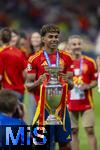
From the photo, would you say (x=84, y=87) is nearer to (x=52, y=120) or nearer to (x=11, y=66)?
(x=11, y=66)

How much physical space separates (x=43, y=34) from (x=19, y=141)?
1632 mm

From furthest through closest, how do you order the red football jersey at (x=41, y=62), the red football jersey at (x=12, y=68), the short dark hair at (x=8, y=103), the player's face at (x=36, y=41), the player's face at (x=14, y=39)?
the player's face at (x=36, y=41)
the player's face at (x=14, y=39)
the red football jersey at (x=12, y=68)
the red football jersey at (x=41, y=62)
the short dark hair at (x=8, y=103)

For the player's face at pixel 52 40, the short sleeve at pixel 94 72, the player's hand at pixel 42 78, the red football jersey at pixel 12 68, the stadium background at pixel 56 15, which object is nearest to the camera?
the player's hand at pixel 42 78

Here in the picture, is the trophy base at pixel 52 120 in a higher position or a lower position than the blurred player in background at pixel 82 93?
lower

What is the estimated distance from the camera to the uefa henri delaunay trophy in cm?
687

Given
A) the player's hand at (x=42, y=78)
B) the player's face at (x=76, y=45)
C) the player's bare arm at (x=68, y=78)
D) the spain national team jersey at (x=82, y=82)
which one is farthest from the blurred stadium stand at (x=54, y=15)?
the player's hand at (x=42, y=78)

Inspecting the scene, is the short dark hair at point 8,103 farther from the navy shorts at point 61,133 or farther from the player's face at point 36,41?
the player's face at point 36,41

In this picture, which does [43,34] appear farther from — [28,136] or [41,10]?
[41,10]

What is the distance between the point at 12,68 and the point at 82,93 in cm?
129

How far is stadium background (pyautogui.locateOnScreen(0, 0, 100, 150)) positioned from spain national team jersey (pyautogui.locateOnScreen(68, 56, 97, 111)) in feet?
58.1

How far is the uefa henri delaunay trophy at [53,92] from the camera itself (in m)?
6.87

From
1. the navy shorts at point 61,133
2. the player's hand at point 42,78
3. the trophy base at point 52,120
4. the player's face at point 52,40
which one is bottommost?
the navy shorts at point 61,133

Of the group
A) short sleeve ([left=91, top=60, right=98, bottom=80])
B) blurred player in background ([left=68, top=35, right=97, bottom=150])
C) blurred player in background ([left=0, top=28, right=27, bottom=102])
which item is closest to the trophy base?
blurred player in background ([left=68, top=35, right=97, bottom=150])

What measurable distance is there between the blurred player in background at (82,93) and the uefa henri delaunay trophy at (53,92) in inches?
108
